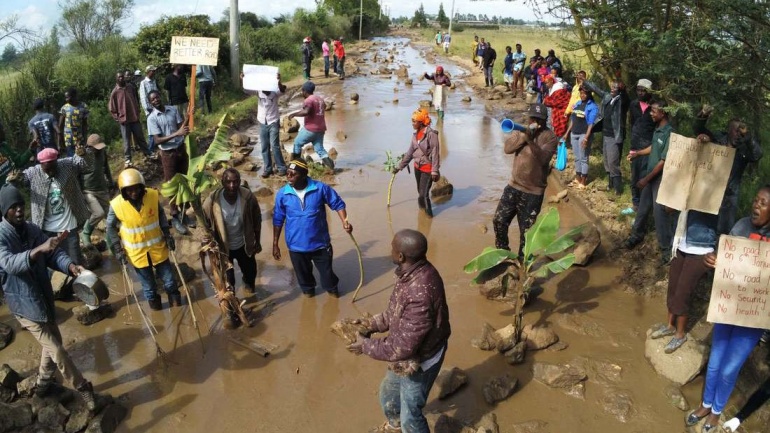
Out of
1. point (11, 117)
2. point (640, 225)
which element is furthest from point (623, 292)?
point (11, 117)

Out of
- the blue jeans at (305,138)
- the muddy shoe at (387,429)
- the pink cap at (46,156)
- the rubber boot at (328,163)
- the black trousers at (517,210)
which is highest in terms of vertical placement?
the pink cap at (46,156)

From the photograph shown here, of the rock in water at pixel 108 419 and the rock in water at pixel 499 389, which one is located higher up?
the rock in water at pixel 499 389

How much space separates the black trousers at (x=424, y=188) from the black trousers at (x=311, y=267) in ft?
8.09

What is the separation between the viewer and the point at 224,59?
743 inches

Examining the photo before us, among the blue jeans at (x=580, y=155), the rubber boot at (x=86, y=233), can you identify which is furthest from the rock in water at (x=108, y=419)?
the blue jeans at (x=580, y=155)

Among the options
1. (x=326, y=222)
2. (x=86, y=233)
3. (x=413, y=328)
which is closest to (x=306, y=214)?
(x=326, y=222)

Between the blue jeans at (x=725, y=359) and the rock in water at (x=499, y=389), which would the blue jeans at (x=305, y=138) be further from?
the blue jeans at (x=725, y=359)

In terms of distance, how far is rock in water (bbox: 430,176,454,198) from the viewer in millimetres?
9195

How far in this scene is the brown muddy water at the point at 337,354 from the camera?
14.1 ft

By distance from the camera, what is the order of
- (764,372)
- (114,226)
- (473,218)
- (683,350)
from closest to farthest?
1. (764,372)
2. (683,350)
3. (114,226)
4. (473,218)

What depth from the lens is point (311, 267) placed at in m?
6.00

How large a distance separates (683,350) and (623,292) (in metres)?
1.49

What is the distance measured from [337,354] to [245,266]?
1677 mm

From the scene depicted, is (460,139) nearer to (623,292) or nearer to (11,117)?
(623,292)
